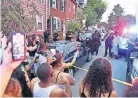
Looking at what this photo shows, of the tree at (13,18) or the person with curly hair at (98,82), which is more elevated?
the tree at (13,18)

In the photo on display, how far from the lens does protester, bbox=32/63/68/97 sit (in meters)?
3.75

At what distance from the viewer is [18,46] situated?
3535 mm

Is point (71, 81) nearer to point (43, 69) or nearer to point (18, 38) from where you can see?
point (43, 69)

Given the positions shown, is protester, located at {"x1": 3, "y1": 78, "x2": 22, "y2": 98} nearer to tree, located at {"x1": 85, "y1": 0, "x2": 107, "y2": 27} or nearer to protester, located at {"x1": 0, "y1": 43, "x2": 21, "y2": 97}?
protester, located at {"x1": 0, "y1": 43, "x2": 21, "y2": 97}

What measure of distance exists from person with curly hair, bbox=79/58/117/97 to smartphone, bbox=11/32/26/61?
0.89 meters

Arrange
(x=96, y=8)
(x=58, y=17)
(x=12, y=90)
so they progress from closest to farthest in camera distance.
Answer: (x=12, y=90)
(x=58, y=17)
(x=96, y=8)

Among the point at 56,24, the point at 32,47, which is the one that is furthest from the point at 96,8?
the point at 32,47

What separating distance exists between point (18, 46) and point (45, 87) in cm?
65

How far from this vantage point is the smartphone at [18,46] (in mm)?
3390

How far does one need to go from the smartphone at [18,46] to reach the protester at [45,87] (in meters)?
0.44

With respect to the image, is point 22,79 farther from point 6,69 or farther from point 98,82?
point 6,69

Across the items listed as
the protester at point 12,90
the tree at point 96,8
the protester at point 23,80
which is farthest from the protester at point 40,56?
the tree at point 96,8

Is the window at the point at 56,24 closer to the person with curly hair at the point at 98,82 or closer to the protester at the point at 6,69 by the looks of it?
the person with curly hair at the point at 98,82

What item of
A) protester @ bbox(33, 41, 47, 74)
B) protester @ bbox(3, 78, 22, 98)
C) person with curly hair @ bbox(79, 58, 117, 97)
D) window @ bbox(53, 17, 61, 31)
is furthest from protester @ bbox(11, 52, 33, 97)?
window @ bbox(53, 17, 61, 31)
